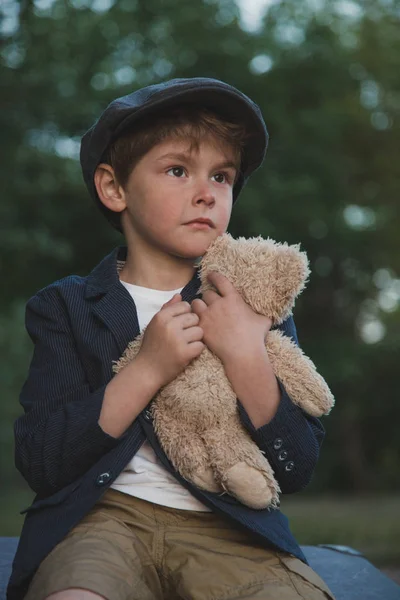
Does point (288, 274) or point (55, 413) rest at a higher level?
point (288, 274)

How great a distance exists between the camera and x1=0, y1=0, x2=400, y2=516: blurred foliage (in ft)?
31.5

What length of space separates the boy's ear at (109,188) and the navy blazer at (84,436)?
0.94 ft

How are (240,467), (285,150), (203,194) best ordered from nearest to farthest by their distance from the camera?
(240,467)
(203,194)
(285,150)

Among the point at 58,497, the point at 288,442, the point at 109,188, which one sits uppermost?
the point at 109,188

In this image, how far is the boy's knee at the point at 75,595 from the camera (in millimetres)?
1713

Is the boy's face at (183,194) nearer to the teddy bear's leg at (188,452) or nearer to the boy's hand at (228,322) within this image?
the boy's hand at (228,322)

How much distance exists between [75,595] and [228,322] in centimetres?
72

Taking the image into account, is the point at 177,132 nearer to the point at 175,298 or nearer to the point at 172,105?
the point at 172,105

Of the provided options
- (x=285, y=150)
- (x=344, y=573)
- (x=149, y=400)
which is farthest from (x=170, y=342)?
(x=285, y=150)

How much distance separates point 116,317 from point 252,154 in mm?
651

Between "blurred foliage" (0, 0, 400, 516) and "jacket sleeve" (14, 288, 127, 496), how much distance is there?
706cm

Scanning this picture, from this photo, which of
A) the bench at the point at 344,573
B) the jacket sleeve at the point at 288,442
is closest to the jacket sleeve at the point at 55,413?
the jacket sleeve at the point at 288,442

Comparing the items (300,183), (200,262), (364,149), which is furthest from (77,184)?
(200,262)

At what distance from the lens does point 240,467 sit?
1892 mm
